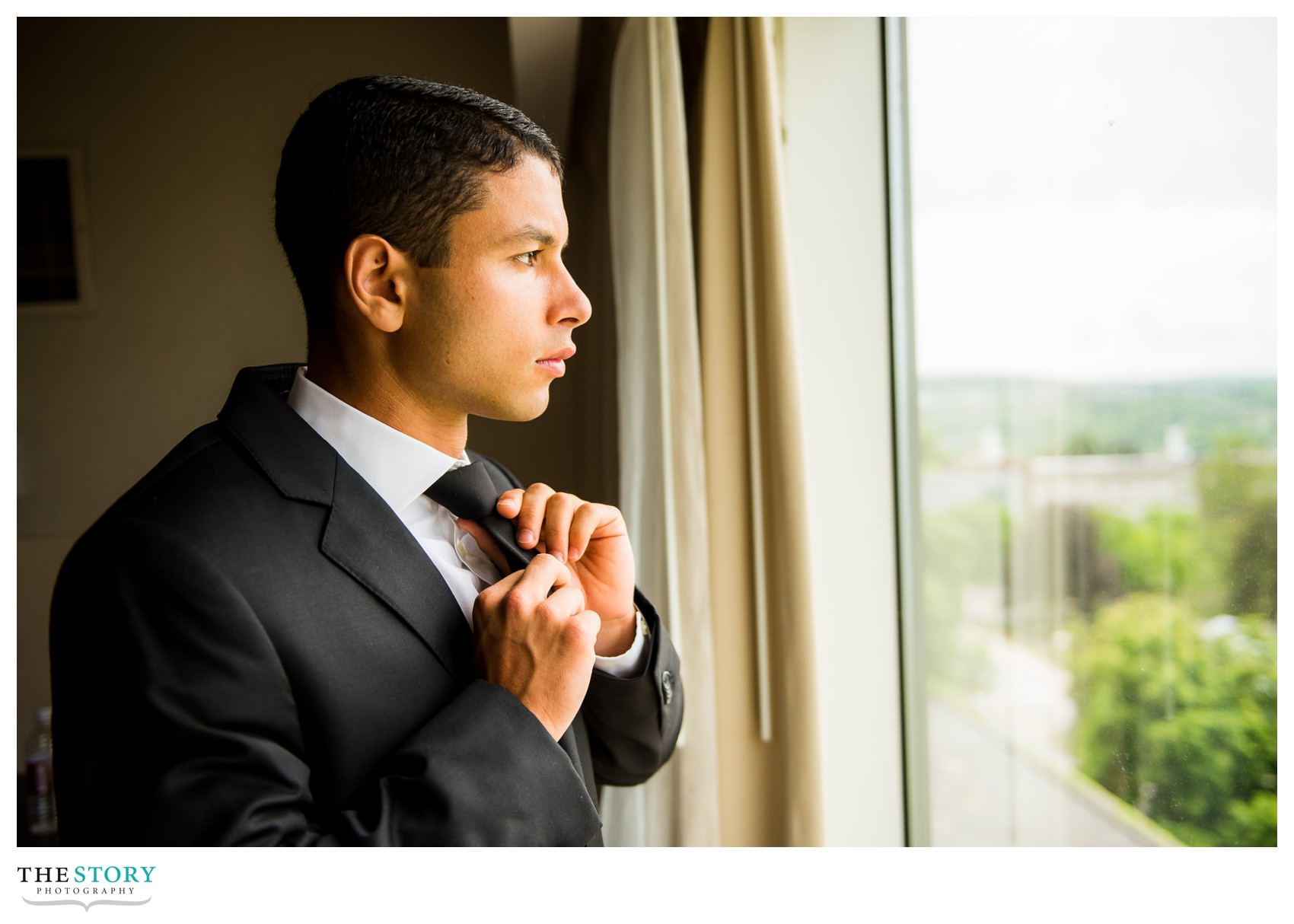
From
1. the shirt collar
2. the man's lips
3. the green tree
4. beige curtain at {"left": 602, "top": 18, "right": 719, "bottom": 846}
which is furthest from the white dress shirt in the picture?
the green tree

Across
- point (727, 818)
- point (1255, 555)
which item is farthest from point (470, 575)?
point (1255, 555)

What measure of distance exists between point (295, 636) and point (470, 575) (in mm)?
188

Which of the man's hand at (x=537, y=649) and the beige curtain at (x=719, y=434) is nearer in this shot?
the man's hand at (x=537, y=649)

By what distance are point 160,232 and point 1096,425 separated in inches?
60.3

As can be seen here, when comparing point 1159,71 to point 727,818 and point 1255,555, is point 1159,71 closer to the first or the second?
point 1255,555

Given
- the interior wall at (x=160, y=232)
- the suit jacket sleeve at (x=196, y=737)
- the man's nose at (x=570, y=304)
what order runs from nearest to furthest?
the suit jacket sleeve at (x=196, y=737) → the man's nose at (x=570, y=304) → the interior wall at (x=160, y=232)

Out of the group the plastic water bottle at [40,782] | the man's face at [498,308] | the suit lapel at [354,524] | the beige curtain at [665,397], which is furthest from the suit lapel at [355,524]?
the plastic water bottle at [40,782]

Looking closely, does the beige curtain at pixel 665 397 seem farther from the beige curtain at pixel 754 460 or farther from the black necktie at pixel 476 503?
the black necktie at pixel 476 503

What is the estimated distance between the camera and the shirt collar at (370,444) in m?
0.83

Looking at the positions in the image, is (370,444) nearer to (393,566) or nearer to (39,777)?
(393,566)

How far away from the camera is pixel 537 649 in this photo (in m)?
0.79

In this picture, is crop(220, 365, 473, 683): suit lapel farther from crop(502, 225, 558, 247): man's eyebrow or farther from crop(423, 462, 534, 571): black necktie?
crop(502, 225, 558, 247): man's eyebrow

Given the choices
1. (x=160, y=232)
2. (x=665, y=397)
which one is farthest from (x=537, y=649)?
(x=160, y=232)

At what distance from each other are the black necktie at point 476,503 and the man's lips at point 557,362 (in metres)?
0.13
